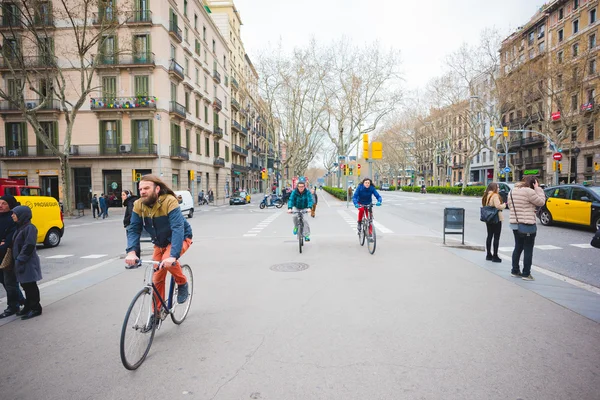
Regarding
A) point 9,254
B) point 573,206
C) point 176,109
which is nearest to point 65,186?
point 176,109

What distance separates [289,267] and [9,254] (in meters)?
4.21

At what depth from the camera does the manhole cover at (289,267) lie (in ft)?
22.1

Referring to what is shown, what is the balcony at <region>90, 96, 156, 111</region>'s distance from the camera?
95.9ft

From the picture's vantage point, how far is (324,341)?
11.8ft

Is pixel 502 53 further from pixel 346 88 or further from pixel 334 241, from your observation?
pixel 334 241

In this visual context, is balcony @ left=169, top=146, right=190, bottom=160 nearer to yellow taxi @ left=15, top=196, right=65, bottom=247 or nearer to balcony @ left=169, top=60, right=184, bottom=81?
balcony @ left=169, top=60, right=184, bottom=81

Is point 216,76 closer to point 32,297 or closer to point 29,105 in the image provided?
point 29,105

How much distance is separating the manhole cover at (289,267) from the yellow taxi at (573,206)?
371 inches

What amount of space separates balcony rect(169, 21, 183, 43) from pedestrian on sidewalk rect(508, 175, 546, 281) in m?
30.9

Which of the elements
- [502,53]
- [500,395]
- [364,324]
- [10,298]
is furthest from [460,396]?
[502,53]

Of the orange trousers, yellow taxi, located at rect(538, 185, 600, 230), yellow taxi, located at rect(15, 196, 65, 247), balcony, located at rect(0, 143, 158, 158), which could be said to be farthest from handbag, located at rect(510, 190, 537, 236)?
balcony, located at rect(0, 143, 158, 158)

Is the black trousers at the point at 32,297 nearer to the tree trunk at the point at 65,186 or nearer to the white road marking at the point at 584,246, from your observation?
the white road marking at the point at 584,246

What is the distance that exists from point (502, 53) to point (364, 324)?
37185 mm

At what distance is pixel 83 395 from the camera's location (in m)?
2.75
